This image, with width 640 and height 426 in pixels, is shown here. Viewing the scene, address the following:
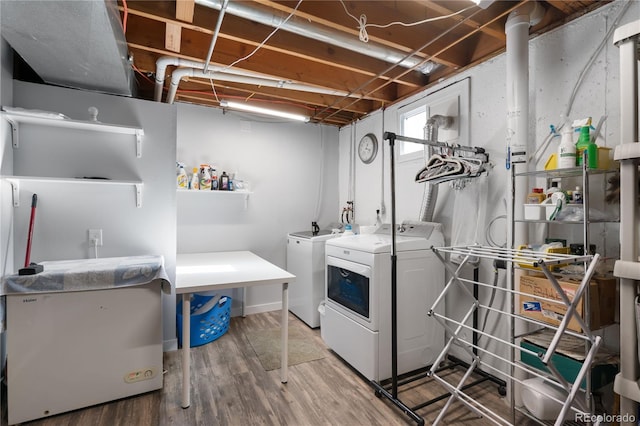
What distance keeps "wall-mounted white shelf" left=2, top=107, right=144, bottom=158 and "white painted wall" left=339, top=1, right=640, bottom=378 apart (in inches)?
99.3

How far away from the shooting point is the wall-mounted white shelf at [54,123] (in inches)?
75.6

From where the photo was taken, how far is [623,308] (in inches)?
49.9

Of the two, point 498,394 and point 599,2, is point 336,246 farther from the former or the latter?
point 599,2

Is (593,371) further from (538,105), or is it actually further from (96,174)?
(96,174)

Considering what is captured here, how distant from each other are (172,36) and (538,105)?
2.66 metres

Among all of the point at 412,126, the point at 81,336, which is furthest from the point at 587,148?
the point at 81,336

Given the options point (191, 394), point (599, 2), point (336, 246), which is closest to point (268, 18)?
point (336, 246)

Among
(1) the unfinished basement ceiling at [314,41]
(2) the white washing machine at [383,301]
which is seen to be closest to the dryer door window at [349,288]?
(2) the white washing machine at [383,301]

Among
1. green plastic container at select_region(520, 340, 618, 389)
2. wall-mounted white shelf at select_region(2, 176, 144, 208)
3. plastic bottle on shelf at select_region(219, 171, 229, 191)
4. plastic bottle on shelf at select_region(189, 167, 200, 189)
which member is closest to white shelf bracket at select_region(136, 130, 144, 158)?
wall-mounted white shelf at select_region(2, 176, 144, 208)

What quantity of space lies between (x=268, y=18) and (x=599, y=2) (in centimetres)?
200

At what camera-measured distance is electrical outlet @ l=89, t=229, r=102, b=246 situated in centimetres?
237

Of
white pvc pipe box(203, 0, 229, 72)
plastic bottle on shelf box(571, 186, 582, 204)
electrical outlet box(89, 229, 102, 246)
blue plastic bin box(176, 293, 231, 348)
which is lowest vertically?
blue plastic bin box(176, 293, 231, 348)

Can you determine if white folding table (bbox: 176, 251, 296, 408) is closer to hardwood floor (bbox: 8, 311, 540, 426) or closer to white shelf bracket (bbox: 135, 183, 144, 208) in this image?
hardwood floor (bbox: 8, 311, 540, 426)

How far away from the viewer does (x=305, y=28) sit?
6.64ft
